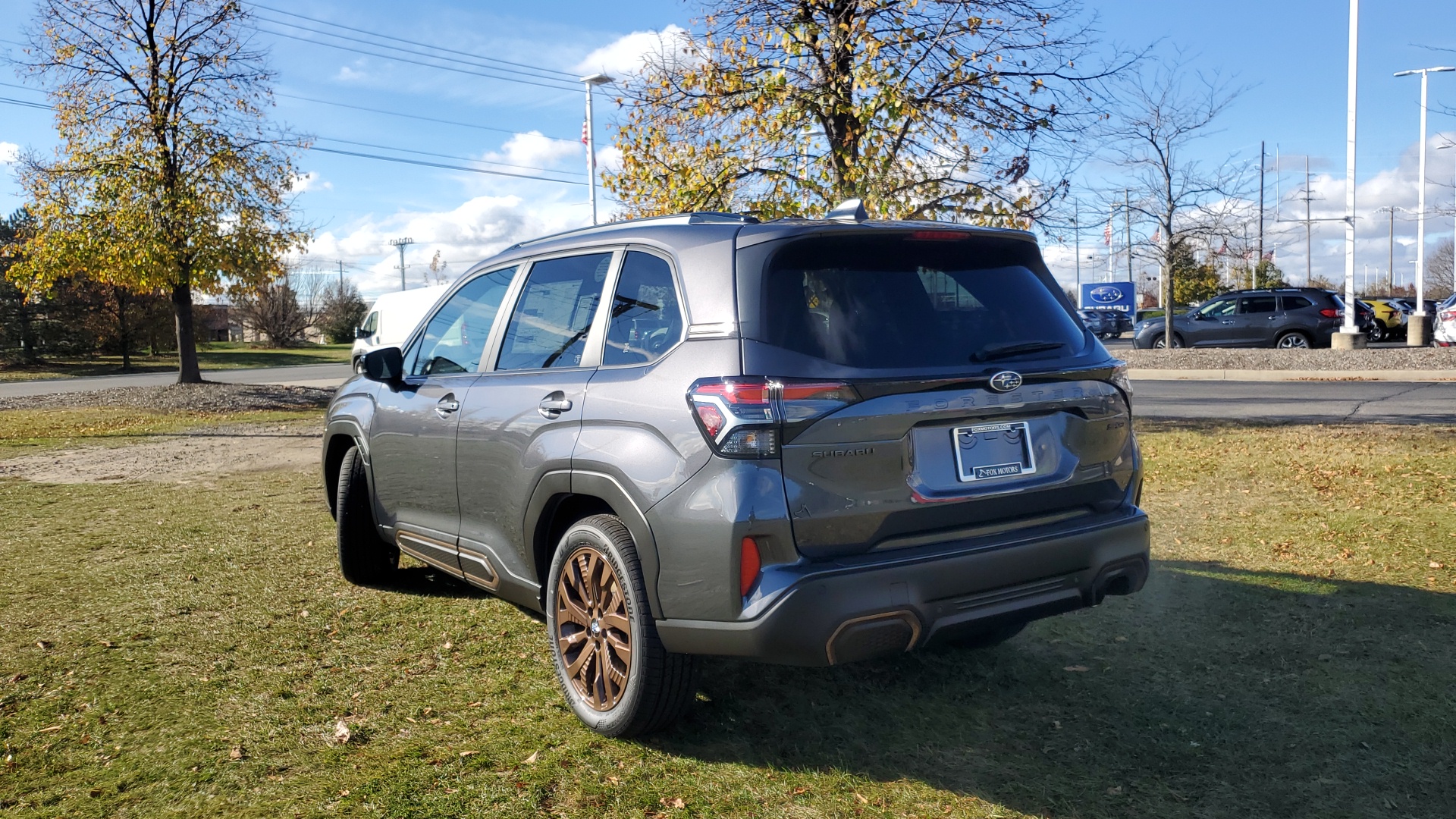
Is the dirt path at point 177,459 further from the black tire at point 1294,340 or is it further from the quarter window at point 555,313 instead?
the black tire at point 1294,340

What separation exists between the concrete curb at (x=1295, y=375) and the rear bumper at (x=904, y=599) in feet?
50.4

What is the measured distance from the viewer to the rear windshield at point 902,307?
3.30 metres

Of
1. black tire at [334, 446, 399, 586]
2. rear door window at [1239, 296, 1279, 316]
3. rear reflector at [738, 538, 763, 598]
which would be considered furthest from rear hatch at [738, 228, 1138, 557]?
rear door window at [1239, 296, 1279, 316]

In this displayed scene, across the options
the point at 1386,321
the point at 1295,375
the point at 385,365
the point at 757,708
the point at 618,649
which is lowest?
the point at 757,708

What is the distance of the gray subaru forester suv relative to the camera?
10.4ft

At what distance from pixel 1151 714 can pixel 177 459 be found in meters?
11.7

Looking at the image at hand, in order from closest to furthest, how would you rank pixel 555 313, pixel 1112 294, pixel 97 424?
pixel 555 313, pixel 97 424, pixel 1112 294

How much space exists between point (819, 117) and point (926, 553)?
27.6 feet

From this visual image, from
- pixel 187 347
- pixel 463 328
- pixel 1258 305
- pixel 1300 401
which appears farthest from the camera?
pixel 1258 305

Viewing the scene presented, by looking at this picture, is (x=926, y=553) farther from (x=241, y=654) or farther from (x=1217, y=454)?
(x=1217, y=454)

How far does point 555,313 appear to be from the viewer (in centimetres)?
432

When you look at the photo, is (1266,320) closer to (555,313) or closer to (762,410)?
(555,313)

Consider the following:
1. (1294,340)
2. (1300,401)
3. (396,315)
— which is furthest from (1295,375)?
(396,315)

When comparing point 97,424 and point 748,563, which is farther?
point 97,424
